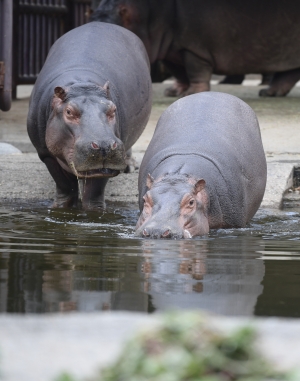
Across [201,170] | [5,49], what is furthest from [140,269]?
[5,49]

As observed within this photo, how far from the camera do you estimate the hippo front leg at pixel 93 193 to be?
6789 millimetres

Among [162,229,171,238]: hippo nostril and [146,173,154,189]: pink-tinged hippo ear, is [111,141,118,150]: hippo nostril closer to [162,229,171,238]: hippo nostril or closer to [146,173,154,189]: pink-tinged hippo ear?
[146,173,154,189]: pink-tinged hippo ear

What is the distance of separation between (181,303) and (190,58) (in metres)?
8.62

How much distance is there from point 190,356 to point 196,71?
9932 mm

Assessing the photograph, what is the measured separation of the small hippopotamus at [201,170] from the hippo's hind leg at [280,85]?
585 centimetres

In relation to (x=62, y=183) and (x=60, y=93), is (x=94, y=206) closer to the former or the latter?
(x=62, y=183)

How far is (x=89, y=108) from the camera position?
6516 mm

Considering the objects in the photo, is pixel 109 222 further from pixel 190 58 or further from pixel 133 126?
pixel 190 58

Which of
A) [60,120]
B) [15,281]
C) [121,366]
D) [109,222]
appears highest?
[121,366]

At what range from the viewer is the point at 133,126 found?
7.54 m

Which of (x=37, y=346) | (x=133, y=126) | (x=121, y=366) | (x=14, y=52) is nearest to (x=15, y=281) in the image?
(x=37, y=346)

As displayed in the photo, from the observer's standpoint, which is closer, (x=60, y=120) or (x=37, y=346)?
(x=37, y=346)

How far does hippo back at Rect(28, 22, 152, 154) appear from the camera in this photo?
23.1 feet

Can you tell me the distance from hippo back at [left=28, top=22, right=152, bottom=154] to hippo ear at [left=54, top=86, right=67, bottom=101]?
0.19m
